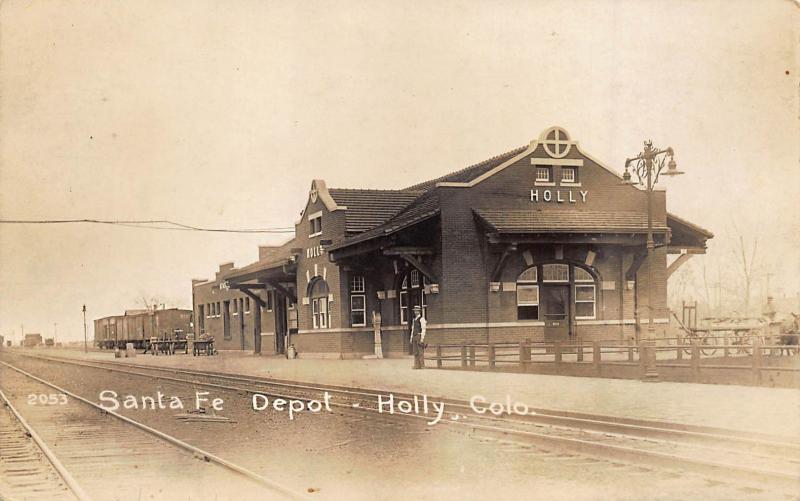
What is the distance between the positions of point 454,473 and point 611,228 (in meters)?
18.4

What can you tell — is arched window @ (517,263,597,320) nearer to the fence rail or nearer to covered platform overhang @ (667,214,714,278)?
the fence rail

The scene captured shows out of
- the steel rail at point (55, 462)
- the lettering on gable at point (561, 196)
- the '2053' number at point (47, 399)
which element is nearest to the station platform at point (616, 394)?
the '2053' number at point (47, 399)

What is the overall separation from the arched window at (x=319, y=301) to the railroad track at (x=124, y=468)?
18.6 m

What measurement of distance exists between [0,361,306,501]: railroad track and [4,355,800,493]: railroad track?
361 cm

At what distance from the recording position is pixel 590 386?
16484mm

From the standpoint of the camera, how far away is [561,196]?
88.1 feet

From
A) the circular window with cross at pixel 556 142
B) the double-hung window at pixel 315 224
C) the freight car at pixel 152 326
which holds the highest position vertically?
the circular window with cross at pixel 556 142

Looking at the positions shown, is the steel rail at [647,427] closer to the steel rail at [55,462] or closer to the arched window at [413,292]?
the steel rail at [55,462]

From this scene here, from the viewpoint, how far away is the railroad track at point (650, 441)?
27.4ft

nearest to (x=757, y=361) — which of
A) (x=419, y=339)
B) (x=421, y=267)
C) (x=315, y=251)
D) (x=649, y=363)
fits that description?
(x=649, y=363)

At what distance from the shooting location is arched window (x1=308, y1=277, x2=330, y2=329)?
33625mm

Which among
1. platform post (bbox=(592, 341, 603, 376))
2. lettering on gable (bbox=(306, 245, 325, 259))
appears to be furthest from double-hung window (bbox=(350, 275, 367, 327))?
platform post (bbox=(592, 341, 603, 376))

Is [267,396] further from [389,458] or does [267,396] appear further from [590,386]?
[389,458]

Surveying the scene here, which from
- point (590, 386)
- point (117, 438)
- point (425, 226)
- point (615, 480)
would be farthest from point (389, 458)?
point (425, 226)
